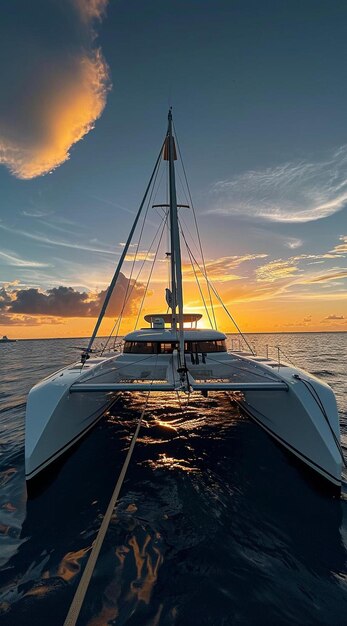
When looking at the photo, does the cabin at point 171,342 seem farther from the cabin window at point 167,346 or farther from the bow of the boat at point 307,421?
the bow of the boat at point 307,421

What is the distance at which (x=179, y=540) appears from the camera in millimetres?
3057

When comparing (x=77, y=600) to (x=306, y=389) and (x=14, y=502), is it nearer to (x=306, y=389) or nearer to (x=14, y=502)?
(x=14, y=502)

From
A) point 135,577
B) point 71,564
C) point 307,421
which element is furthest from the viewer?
point 307,421

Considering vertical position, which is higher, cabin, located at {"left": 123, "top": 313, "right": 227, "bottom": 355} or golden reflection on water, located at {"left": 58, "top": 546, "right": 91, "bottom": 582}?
cabin, located at {"left": 123, "top": 313, "right": 227, "bottom": 355}

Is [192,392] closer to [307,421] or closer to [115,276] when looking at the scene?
[307,421]

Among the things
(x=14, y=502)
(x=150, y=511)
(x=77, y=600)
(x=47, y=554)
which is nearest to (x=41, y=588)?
(x=47, y=554)

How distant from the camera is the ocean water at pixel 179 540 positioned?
2.33 metres

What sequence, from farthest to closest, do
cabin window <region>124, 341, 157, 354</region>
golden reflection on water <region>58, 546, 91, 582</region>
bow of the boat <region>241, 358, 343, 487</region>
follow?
cabin window <region>124, 341, 157, 354</region>, bow of the boat <region>241, 358, 343, 487</region>, golden reflection on water <region>58, 546, 91, 582</region>

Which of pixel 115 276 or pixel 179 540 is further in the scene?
pixel 115 276

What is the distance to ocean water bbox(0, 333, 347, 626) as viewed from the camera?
2.33 metres

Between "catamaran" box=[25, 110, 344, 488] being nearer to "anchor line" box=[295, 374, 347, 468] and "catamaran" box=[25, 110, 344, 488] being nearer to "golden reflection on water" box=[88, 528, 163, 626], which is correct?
"anchor line" box=[295, 374, 347, 468]

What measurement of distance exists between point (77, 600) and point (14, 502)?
8.39 feet

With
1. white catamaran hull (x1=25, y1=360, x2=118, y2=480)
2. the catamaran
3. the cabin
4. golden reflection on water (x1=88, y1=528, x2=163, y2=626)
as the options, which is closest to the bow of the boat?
the catamaran

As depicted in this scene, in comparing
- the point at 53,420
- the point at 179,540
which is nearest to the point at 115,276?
the point at 53,420
